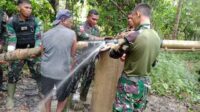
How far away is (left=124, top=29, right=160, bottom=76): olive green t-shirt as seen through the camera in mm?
4355

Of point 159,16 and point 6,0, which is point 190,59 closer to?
point 159,16

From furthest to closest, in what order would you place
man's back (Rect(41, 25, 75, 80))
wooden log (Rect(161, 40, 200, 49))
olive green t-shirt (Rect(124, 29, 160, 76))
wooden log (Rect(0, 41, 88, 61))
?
wooden log (Rect(161, 40, 200, 49))
wooden log (Rect(0, 41, 88, 61))
man's back (Rect(41, 25, 75, 80))
olive green t-shirt (Rect(124, 29, 160, 76))

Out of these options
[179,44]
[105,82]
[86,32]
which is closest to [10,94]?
[105,82]

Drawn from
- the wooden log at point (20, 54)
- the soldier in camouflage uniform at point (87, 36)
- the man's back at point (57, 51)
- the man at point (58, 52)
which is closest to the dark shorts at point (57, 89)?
the man at point (58, 52)

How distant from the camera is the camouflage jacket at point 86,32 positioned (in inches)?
254

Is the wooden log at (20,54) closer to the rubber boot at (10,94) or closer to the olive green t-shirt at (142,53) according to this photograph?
the rubber boot at (10,94)

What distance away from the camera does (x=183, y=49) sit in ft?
18.6

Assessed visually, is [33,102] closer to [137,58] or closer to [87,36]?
[87,36]

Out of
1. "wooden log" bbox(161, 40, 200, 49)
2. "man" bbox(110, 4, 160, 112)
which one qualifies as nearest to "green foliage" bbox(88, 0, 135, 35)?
"wooden log" bbox(161, 40, 200, 49)

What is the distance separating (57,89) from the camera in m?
5.40

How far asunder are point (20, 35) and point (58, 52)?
1185 millimetres

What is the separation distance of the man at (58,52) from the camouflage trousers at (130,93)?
0.99m

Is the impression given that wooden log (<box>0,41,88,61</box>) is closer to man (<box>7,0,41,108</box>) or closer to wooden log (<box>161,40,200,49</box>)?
man (<box>7,0,41,108</box>)

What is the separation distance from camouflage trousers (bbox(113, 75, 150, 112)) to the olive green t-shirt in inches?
4.2
